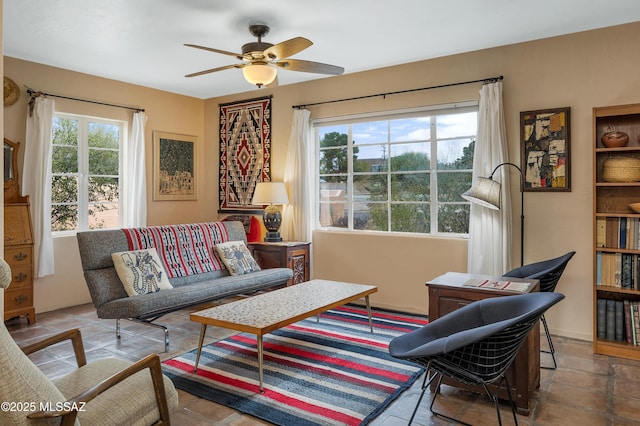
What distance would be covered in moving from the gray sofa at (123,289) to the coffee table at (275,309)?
55 cm

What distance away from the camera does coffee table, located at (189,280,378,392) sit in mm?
2811

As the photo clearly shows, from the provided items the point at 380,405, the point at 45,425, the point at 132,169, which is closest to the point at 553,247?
the point at 380,405

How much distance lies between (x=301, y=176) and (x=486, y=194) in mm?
2262

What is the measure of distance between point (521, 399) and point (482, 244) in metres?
1.83

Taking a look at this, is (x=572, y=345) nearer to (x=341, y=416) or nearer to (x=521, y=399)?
(x=521, y=399)

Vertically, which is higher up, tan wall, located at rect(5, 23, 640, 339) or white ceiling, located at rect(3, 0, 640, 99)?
white ceiling, located at rect(3, 0, 640, 99)

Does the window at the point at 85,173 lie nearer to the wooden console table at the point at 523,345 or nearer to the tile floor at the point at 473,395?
the tile floor at the point at 473,395

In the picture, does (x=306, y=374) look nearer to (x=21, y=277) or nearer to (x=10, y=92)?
(x=21, y=277)

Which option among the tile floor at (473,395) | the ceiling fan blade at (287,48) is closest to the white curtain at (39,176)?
the tile floor at (473,395)

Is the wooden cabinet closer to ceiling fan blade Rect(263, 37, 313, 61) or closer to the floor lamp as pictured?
ceiling fan blade Rect(263, 37, 313, 61)

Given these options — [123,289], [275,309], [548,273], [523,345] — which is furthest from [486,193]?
[123,289]

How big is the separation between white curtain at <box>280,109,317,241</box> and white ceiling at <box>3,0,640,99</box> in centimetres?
94

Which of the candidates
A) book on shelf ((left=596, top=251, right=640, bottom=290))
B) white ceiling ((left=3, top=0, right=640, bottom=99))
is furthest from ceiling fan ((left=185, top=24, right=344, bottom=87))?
book on shelf ((left=596, top=251, right=640, bottom=290))

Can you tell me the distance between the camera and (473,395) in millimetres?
2672
